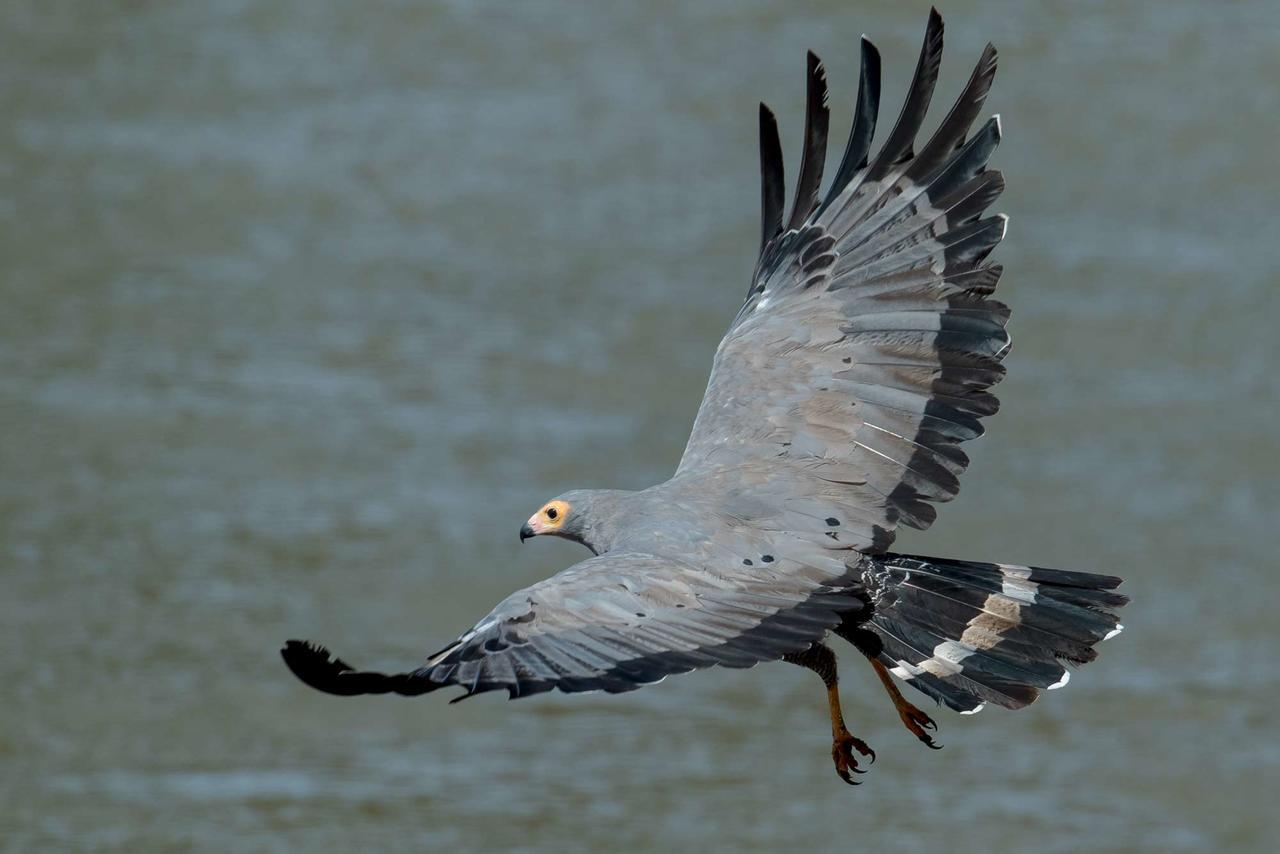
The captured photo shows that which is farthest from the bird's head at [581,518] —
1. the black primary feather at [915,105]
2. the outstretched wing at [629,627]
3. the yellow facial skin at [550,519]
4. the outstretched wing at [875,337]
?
the black primary feather at [915,105]

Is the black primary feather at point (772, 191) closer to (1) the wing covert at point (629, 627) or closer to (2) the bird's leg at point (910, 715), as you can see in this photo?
(2) the bird's leg at point (910, 715)

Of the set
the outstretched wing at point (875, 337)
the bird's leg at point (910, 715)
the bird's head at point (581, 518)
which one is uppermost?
the outstretched wing at point (875, 337)

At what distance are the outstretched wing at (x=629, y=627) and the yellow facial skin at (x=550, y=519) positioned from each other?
84 centimetres

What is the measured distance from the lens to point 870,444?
7812mm

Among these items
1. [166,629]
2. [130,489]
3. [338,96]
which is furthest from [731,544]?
[338,96]

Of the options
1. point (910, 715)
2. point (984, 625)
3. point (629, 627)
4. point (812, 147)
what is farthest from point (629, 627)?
point (812, 147)

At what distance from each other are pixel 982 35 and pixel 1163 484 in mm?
5310

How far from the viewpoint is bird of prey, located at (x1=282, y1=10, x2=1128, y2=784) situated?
24.6 feet

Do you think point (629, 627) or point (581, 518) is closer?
point (629, 627)

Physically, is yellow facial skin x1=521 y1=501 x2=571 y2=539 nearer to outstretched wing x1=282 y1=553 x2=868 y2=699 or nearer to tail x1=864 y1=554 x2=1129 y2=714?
outstretched wing x1=282 y1=553 x2=868 y2=699

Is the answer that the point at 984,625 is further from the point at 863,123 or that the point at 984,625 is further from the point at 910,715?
the point at 863,123

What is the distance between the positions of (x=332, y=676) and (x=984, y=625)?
2.49 m

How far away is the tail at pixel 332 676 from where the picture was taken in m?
6.16

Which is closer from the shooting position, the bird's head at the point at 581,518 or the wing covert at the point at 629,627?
the wing covert at the point at 629,627
